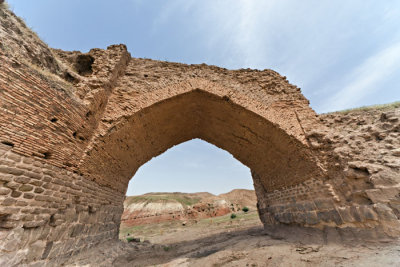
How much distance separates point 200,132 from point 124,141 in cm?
352

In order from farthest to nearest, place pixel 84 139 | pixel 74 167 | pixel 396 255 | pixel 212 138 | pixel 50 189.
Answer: pixel 212 138 → pixel 84 139 → pixel 74 167 → pixel 50 189 → pixel 396 255

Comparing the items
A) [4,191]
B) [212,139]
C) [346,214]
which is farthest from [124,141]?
[346,214]

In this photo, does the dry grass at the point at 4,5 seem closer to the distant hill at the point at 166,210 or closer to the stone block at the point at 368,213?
the stone block at the point at 368,213

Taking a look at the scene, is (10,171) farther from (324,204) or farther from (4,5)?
(324,204)

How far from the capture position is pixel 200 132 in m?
8.18

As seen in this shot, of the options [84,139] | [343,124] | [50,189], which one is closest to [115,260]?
[50,189]

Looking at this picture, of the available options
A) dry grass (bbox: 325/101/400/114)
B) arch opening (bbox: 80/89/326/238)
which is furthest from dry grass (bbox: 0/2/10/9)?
dry grass (bbox: 325/101/400/114)

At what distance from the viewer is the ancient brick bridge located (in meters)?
3.18

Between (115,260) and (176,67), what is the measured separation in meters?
6.58

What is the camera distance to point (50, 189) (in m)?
3.57

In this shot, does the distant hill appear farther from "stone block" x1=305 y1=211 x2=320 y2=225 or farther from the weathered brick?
the weathered brick

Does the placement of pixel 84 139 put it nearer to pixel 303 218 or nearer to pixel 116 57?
pixel 116 57

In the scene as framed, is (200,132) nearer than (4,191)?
No

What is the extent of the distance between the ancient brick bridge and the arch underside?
0.04 metres
